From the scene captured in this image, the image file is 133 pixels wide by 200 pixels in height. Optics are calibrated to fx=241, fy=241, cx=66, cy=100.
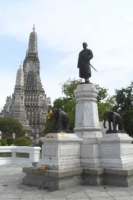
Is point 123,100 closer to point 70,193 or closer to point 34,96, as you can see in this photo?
point 70,193

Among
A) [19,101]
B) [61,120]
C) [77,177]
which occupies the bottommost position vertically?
[77,177]

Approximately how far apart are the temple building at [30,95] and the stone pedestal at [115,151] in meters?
105

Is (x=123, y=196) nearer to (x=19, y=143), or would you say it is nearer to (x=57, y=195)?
(x=57, y=195)

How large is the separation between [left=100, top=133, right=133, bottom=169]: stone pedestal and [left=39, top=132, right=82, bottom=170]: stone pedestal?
1.11 metres

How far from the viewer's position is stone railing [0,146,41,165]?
57.6 feet

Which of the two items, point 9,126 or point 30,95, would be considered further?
point 30,95

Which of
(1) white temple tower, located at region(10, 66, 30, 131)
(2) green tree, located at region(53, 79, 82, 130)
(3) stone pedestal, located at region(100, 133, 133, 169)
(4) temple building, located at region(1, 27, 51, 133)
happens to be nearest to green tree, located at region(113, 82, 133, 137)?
(2) green tree, located at region(53, 79, 82, 130)

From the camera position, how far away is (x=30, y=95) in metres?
127

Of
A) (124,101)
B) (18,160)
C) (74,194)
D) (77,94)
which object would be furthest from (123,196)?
(124,101)

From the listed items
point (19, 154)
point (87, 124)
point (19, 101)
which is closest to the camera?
point (87, 124)

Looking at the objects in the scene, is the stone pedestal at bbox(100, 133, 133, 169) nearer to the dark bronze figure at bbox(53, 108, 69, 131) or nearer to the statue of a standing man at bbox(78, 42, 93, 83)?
the dark bronze figure at bbox(53, 108, 69, 131)

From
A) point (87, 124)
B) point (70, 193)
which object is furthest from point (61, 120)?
point (70, 193)

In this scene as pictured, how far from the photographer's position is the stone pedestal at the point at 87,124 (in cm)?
1008

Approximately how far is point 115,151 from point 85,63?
4742mm
